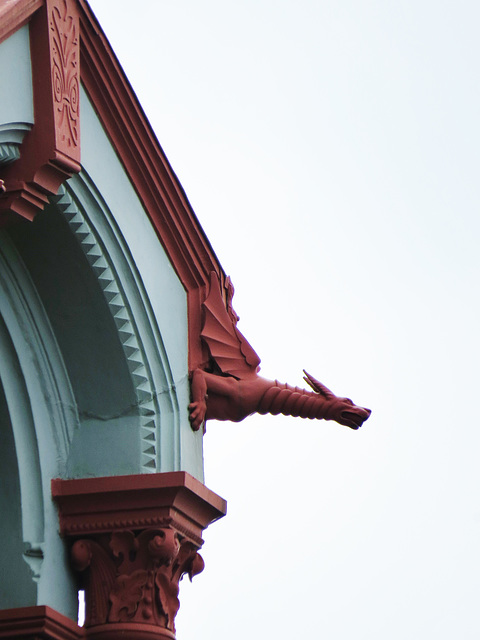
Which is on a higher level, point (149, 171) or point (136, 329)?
point (149, 171)

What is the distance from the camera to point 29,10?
6.99 meters

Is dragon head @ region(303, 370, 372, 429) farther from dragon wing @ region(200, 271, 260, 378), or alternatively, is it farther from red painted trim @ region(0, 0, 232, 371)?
red painted trim @ region(0, 0, 232, 371)

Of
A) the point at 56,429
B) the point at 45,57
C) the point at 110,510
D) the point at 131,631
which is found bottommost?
the point at 131,631

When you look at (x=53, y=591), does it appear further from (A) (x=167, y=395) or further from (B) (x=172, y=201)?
(B) (x=172, y=201)

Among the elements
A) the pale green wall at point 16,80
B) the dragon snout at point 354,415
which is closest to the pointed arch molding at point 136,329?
the pale green wall at point 16,80

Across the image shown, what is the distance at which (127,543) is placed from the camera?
24.4ft

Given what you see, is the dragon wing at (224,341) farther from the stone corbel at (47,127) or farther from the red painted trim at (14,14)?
the red painted trim at (14,14)

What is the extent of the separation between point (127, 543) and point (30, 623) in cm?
64

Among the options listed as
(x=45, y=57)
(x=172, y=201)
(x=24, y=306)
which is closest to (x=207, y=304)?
(x=172, y=201)

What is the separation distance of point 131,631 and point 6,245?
200 cm

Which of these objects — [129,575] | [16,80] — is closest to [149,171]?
[16,80]

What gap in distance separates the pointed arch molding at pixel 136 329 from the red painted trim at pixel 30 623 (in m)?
0.91

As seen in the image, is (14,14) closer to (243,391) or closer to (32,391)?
(32,391)

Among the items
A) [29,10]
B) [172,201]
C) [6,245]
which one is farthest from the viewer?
[172,201]
